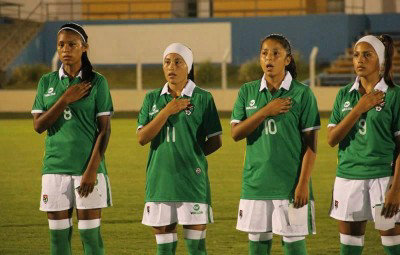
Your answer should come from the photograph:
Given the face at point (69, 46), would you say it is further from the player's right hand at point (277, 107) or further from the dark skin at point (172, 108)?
the player's right hand at point (277, 107)

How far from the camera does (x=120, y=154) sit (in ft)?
62.2

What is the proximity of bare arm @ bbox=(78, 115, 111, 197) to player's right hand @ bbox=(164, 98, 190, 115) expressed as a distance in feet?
1.77

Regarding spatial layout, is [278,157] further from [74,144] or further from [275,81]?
[74,144]

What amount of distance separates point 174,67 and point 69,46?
0.73m

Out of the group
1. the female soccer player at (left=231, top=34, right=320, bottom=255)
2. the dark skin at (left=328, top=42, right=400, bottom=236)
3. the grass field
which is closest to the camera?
the female soccer player at (left=231, top=34, right=320, bottom=255)

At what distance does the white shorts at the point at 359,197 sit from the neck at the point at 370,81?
1.92ft

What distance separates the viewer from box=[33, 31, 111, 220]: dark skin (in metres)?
6.93

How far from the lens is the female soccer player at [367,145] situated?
682 cm

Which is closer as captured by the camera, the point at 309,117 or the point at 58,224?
the point at 309,117

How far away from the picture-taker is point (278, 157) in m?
6.65

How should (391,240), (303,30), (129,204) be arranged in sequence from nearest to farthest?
(391,240) → (129,204) → (303,30)

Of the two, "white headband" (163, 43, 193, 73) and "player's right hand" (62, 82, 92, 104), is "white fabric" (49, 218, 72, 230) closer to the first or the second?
"player's right hand" (62, 82, 92, 104)

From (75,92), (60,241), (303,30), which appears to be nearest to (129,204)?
(60,241)

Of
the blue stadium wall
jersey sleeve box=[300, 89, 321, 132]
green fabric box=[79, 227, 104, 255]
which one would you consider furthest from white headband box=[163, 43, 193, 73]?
the blue stadium wall
